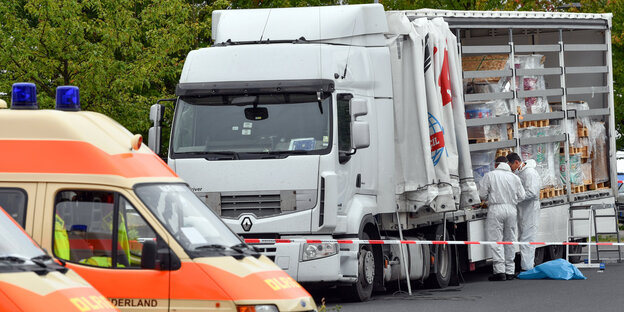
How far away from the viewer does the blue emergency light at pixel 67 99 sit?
10000 mm

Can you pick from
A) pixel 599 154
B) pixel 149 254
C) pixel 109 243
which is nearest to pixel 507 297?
pixel 599 154

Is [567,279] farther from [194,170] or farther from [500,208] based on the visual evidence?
[194,170]

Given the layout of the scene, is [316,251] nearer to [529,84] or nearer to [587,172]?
[529,84]

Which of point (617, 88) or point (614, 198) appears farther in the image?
point (617, 88)

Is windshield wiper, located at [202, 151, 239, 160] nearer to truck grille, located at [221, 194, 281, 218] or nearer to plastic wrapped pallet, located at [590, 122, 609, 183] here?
truck grille, located at [221, 194, 281, 218]

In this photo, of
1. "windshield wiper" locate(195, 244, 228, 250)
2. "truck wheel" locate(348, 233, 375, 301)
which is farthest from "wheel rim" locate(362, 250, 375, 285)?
"windshield wiper" locate(195, 244, 228, 250)

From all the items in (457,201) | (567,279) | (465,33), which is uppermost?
(465,33)

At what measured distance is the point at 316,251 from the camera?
15008mm

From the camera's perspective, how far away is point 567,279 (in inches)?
768

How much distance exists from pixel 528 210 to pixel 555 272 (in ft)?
3.51

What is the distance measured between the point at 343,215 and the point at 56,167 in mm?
6180

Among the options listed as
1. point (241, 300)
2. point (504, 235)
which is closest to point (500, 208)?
point (504, 235)

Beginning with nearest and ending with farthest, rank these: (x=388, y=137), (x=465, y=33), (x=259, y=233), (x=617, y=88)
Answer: (x=259, y=233)
(x=388, y=137)
(x=465, y=33)
(x=617, y=88)

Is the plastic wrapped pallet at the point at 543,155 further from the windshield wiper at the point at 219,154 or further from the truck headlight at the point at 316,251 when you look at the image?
the windshield wiper at the point at 219,154
